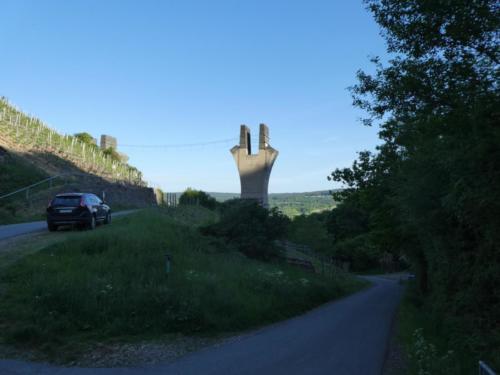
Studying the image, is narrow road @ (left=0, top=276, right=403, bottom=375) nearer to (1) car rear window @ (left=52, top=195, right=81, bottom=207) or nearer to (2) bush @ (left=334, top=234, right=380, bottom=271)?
(1) car rear window @ (left=52, top=195, right=81, bottom=207)

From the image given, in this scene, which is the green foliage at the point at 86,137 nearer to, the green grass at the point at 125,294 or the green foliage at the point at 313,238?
the green foliage at the point at 313,238

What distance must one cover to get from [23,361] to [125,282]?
4637 millimetres

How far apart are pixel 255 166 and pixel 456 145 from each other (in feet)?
173

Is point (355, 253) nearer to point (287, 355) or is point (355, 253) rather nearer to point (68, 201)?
point (68, 201)

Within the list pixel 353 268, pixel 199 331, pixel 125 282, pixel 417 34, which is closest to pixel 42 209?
pixel 125 282

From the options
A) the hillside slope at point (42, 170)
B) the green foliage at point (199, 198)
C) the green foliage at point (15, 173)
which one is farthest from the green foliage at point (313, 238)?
the green foliage at point (15, 173)

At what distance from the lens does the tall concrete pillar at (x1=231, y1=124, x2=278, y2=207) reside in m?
Result: 60.8

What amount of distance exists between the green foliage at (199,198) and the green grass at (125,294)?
123ft

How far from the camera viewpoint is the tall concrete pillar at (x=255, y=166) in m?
60.8

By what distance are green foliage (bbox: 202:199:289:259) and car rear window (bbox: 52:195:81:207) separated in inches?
398

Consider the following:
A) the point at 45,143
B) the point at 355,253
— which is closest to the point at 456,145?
the point at 45,143

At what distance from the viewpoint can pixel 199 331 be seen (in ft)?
39.9

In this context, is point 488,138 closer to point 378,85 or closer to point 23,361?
point 378,85

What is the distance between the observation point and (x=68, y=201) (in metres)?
21.4
